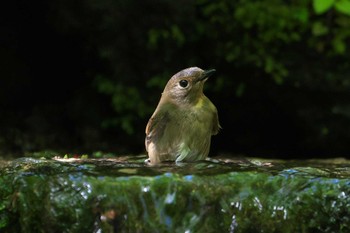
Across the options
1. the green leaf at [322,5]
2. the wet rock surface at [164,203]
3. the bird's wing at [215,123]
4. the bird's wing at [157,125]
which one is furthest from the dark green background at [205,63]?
the wet rock surface at [164,203]

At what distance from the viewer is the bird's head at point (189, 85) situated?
170 inches

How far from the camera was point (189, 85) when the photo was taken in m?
4.34

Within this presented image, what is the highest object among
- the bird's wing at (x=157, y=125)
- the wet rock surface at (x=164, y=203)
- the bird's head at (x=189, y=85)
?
the bird's head at (x=189, y=85)

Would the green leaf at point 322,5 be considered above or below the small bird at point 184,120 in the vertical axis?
above

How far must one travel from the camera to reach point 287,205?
12.1ft

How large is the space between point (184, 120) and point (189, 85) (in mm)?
231

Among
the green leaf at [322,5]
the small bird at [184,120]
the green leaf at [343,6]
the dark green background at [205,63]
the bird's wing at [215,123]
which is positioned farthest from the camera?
the dark green background at [205,63]

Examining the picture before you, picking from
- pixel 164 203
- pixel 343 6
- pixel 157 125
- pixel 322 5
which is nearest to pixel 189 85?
pixel 157 125

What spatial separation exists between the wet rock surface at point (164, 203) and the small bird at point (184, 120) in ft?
2.03

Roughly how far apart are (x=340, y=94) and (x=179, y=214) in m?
5.17

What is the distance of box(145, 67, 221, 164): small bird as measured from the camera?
4.32m

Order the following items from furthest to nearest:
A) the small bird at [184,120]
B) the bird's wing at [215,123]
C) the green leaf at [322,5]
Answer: the green leaf at [322,5] < the bird's wing at [215,123] < the small bird at [184,120]

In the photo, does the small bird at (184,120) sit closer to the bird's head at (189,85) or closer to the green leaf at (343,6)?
the bird's head at (189,85)

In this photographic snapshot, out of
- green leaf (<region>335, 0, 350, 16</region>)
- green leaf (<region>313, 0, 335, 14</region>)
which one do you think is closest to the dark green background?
green leaf (<region>335, 0, 350, 16</region>)
